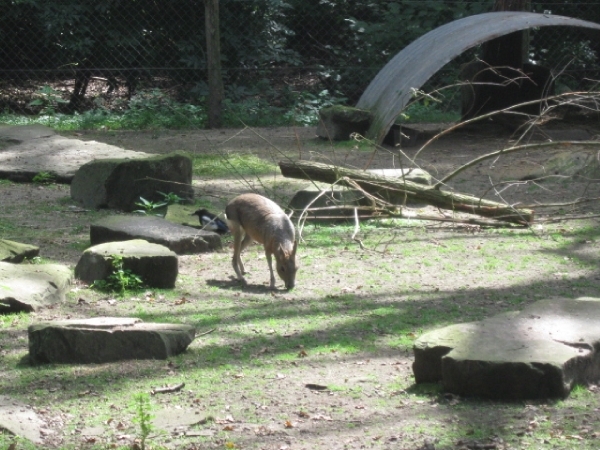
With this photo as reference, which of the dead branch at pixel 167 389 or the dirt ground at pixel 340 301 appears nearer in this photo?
the dirt ground at pixel 340 301

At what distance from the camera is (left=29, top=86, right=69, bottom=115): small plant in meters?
14.8

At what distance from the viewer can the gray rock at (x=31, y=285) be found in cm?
579

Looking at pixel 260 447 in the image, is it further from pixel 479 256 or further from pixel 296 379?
pixel 479 256

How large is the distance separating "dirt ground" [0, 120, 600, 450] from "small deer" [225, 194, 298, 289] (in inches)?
6.8

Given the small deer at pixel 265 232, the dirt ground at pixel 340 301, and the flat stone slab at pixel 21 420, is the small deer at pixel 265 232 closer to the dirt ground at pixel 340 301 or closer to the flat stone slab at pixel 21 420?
the dirt ground at pixel 340 301

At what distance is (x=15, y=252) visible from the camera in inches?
264

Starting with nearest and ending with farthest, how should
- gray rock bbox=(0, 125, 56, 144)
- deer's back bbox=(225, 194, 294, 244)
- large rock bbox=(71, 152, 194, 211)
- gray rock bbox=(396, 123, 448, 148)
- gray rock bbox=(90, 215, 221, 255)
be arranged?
deer's back bbox=(225, 194, 294, 244) → gray rock bbox=(90, 215, 221, 255) → large rock bbox=(71, 152, 194, 211) → gray rock bbox=(0, 125, 56, 144) → gray rock bbox=(396, 123, 448, 148)

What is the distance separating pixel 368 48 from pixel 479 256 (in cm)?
894

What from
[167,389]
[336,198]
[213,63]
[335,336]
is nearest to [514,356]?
[335,336]

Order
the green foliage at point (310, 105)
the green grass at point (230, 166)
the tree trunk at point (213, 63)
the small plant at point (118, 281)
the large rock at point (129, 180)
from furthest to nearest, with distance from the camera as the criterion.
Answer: the green foliage at point (310, 105)
the tree trunk at point (213, 63)
the green grass at point (230, 166)
the large rock at point (129, 180)
the small plant at point (118, 281)

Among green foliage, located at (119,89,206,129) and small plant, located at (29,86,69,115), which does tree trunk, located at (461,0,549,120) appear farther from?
small plant, located at (29,86,69,115)

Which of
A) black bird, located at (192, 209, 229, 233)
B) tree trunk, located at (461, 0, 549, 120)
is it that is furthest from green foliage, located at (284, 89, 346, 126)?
black bird, located at (192, 209, 229, 233)

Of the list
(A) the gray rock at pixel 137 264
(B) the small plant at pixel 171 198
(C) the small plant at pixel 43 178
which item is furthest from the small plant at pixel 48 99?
(A) the gray rock at pixel 137 264

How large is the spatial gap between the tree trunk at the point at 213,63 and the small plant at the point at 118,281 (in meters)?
7.27
